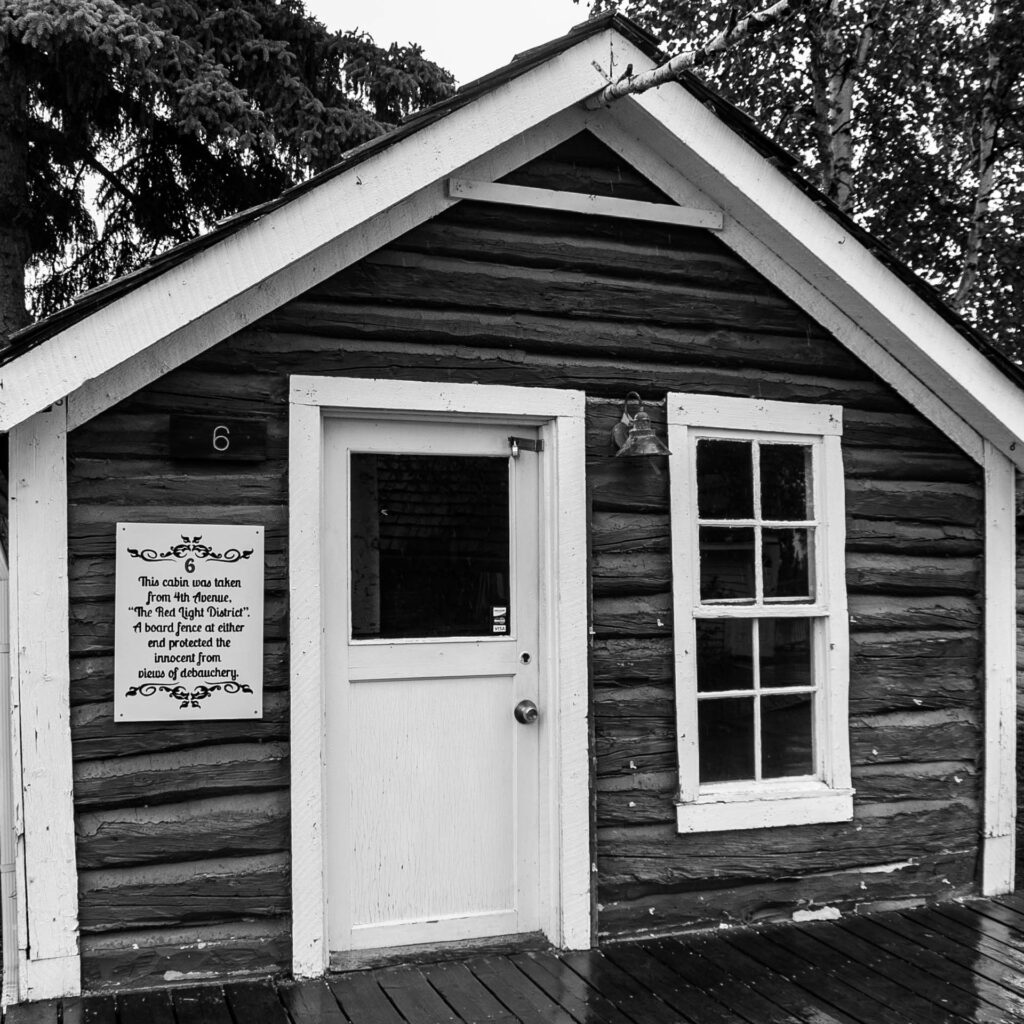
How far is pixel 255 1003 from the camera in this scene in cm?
363

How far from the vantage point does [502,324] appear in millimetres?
4281

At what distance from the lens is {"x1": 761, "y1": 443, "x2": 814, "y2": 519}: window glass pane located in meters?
4.71

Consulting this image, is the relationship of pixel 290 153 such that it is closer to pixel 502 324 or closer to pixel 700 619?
pixel 502 324

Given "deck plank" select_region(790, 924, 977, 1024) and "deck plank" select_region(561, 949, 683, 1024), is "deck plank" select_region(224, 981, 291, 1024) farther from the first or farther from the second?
"deck plank" select_region(790, 924, 977, 1024)

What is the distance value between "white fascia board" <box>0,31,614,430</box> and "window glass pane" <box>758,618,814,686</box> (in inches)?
93.4

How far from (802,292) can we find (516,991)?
3204 millimetres

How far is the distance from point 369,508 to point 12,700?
1.46 metres

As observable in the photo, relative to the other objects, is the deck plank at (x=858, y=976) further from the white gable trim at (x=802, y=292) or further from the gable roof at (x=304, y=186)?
the gable roof at (x=304, y=186)

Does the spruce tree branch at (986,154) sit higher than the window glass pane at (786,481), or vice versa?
the spruce tree branch at (986,154)

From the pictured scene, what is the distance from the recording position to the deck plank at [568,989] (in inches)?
143

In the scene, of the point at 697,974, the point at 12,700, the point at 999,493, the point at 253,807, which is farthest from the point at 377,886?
the point at 999,493

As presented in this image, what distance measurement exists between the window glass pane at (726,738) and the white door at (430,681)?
0.78 metres

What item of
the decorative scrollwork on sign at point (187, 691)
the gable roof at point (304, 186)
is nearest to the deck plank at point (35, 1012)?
the decorative scrollwork on sign at point (187, 691)

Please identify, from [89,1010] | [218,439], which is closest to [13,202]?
[218,439]
